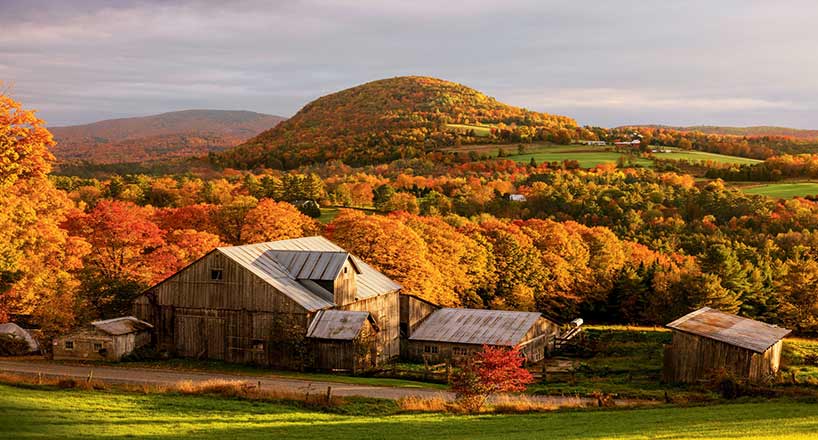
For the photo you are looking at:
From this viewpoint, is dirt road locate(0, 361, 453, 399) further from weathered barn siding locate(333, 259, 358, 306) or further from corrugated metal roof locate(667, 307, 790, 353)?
corrugated metal roof locate(667, 307, 790, 353)

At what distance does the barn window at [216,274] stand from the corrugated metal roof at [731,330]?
79.6ft

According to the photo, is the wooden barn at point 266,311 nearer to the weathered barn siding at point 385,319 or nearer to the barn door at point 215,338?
the barn door at point 215,338

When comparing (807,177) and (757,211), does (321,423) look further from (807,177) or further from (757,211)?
(807,177)

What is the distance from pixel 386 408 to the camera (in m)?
30.2

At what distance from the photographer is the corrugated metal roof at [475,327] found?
1973 inches

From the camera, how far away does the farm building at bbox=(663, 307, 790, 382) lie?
132ft

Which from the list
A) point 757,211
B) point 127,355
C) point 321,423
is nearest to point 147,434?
point 321,423

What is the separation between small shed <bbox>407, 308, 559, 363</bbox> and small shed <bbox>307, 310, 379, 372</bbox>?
7.39 m

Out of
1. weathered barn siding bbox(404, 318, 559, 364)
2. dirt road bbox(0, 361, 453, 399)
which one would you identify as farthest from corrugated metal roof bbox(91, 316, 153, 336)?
weathered barn siding bbox(404, 318, 559, 364)

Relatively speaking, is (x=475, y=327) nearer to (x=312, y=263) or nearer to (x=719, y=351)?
(x=312, y=263)

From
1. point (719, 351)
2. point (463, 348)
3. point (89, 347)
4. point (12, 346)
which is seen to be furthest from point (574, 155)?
point (12, 346)

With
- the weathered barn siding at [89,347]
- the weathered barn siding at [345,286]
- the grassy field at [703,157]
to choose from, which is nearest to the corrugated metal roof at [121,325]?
the weathered barn siding at [89,347]

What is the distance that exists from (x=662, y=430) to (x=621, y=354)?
104ft

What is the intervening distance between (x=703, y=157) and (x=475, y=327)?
140 m
